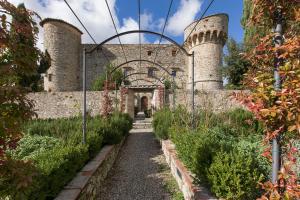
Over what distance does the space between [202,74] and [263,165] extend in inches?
773

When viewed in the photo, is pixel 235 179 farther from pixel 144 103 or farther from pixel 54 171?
pixel 144 103

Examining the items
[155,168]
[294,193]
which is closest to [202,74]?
[155,168]

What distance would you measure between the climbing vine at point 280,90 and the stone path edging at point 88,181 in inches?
79.1

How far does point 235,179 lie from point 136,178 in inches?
88.8

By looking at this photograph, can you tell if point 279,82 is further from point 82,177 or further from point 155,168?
point 155,168

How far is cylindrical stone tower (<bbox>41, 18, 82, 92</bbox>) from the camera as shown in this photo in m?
21.3

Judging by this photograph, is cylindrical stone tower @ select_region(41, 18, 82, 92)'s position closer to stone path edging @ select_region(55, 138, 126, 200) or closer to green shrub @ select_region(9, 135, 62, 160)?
green shrub @ select_region(9, 135, 62, 160)

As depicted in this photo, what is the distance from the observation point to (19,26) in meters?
1.28

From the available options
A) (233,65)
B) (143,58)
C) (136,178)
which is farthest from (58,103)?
(136,178)

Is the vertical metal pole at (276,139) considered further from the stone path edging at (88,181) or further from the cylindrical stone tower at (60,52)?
the cylindrical stone tower at (60,52)

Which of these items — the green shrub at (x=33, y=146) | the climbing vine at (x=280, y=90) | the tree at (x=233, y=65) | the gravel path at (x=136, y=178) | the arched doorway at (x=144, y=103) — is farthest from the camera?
the arched doorway at (x=144, y=103)

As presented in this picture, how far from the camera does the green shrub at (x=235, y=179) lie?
2.37 metres

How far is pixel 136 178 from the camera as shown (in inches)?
165

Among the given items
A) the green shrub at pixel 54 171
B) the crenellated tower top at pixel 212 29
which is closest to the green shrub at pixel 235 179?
the green shrub at pixel 54 171
